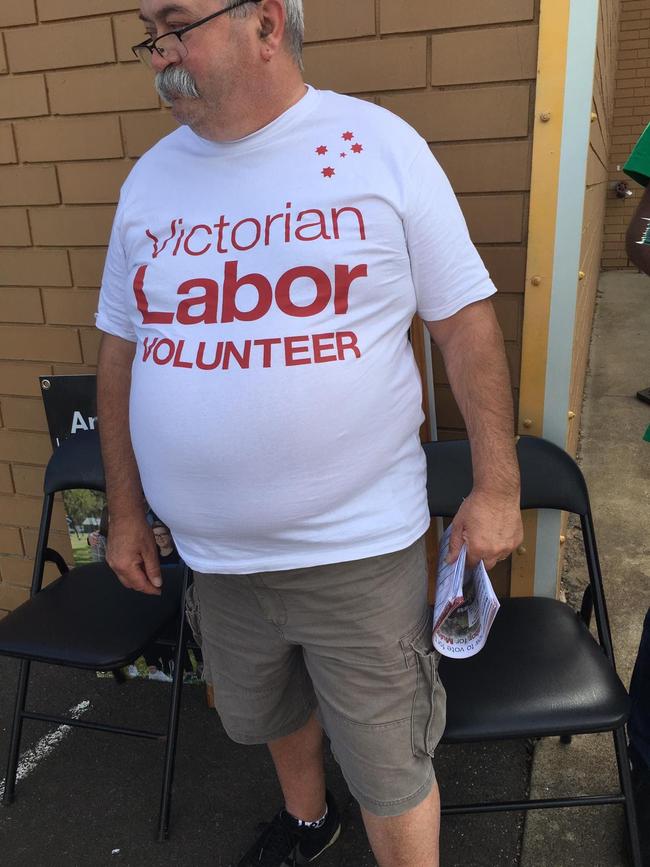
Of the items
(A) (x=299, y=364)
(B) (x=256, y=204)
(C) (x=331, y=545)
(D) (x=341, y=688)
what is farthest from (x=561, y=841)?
(B) (x=256, y=204)

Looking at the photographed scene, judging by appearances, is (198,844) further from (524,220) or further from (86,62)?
(86,62)

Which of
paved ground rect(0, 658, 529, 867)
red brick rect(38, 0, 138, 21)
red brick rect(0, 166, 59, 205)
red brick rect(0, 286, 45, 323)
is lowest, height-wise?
paved ground rect(0, 658, 529, 867)

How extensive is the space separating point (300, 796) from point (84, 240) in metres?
1.91

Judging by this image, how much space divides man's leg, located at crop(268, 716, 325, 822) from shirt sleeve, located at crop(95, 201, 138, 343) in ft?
3.67

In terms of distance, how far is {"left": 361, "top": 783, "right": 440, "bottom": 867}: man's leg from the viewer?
1.55m

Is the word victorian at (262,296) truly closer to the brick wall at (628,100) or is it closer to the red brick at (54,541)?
the red brick at (54,541)

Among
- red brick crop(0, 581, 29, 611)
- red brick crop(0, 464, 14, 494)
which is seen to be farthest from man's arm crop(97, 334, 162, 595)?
red brick crop(0, 581, 29, 611)

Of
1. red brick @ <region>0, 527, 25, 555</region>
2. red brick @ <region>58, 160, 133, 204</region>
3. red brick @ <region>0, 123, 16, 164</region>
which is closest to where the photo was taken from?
red brick @ <region>58, 160, 133, 204</region>

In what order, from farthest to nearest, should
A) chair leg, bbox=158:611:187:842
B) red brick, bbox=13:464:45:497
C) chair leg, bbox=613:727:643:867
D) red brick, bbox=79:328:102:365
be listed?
red brick, bbox=13:464:45:497
red brick, bbox=79:328:102:365
chair leg, bbox=158:611:187:842
chair leg, bbox=613:727:643:867

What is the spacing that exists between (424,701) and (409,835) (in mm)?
303

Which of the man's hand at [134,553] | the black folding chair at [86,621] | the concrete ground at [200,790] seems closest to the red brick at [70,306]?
the black folding chair at [86,621]

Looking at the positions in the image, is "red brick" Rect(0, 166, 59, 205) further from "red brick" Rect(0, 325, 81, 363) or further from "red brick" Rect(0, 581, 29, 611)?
"red brick" Rect(0, 581, 29, 611)

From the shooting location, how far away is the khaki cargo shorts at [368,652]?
4.90 ft

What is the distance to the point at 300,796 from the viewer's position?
194 cm
